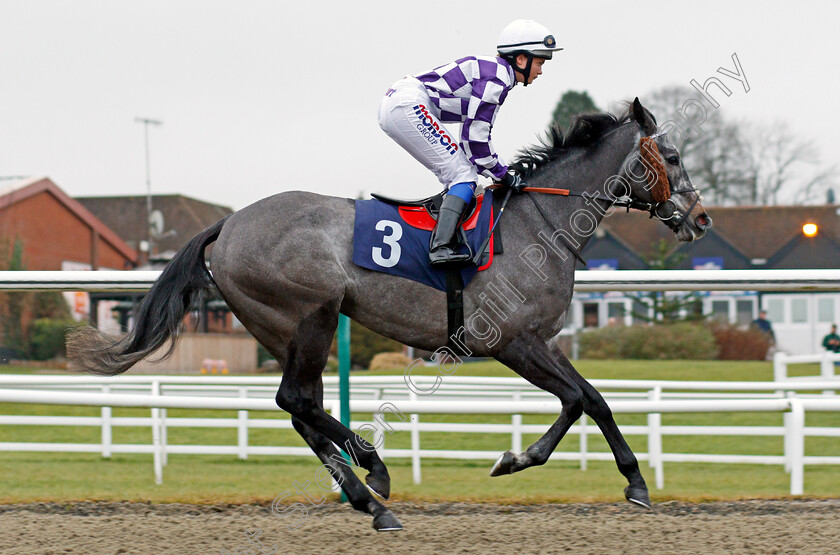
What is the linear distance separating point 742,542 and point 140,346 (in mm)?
2634

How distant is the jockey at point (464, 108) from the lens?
3.72 m

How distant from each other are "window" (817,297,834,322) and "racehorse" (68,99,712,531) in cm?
2467

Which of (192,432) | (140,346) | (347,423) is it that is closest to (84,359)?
(140,346)

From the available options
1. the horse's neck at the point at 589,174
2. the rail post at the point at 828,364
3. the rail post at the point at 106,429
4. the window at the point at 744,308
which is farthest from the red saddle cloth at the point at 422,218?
the window at the point at 744,308

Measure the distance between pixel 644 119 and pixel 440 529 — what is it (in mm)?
2053

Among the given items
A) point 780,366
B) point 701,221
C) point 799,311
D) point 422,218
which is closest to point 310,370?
point 422,218

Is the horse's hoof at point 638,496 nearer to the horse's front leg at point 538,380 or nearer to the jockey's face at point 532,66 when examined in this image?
the horse's front leg at point 538,380

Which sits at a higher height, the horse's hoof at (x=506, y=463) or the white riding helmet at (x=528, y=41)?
the white riding helmet at (x=528, y=41)

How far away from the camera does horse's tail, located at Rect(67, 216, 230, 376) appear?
388cm

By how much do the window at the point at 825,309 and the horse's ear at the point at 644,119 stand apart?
24558 mm

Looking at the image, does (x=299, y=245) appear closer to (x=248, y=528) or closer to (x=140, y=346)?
(x=140, y=346)

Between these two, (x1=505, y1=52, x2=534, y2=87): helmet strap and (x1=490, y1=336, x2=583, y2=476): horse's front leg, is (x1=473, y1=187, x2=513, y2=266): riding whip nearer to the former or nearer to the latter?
(x1=490, y1=336, x2=583, y2=476): horse's front leg

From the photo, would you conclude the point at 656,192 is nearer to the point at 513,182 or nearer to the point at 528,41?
the point at 513,182

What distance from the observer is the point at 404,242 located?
3.75m
